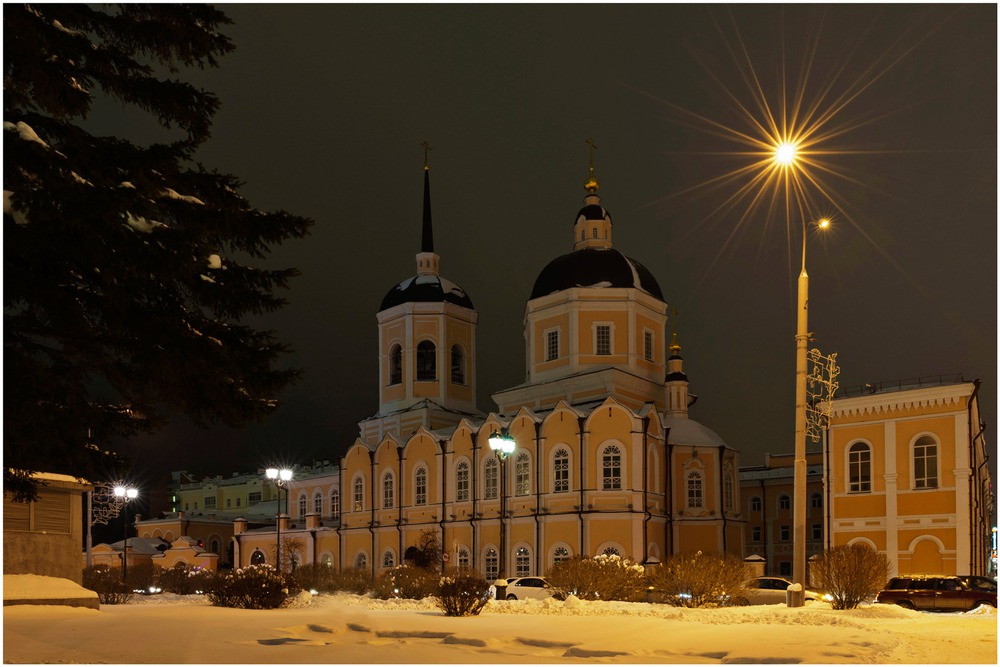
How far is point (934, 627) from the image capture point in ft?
57.3

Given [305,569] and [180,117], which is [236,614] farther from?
[305,569]

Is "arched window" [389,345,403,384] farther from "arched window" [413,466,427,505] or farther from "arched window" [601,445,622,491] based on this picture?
"arched window" [601,445,622,491]

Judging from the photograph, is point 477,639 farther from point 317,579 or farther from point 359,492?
point 359,492

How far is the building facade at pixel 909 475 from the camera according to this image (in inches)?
1419

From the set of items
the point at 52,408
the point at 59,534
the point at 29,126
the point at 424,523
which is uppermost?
the point at 29,126

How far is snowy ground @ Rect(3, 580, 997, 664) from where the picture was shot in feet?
39.0

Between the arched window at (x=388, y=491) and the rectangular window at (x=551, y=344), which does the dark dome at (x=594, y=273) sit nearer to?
the rectangular window at (x=551, y=344)

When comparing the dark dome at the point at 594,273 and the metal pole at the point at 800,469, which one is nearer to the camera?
the metal pole at the point at 800,469

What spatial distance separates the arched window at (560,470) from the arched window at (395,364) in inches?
596

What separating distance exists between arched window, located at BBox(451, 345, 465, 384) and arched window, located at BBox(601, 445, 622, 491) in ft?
50.3

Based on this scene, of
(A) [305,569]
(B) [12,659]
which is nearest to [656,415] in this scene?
(A) [305,569]

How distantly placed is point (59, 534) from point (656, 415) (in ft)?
102

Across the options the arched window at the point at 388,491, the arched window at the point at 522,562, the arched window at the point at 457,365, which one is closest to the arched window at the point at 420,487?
the arched window at the point at 388,491

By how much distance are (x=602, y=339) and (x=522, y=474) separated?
8.12 meters
